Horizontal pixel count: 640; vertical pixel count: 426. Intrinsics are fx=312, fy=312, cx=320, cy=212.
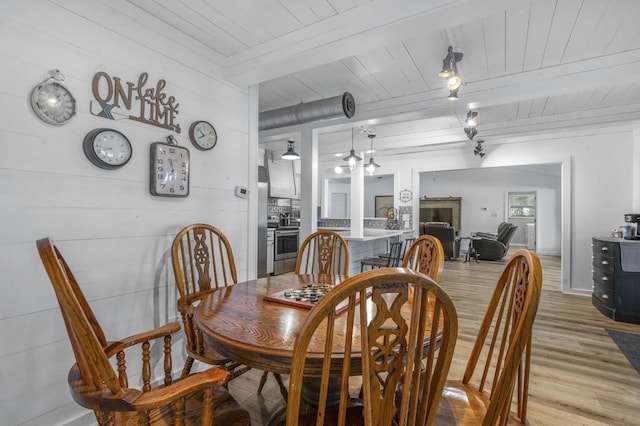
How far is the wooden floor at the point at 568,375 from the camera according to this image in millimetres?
1922

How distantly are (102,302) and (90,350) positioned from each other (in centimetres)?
113

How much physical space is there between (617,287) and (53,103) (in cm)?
531

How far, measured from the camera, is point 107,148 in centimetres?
179

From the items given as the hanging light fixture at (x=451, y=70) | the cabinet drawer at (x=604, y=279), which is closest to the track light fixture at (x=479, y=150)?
the cabinet drawer at (x=604, y=279)

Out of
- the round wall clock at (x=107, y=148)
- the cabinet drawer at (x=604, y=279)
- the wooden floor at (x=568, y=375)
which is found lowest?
the wooden floor at (x=568, y=375)

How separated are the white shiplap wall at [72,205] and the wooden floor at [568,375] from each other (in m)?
0.80

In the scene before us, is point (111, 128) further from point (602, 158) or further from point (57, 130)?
point (602, 158)

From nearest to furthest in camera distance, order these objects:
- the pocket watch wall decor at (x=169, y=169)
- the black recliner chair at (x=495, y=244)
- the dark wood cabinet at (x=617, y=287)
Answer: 1. the pocket watch wall decor at (x=169, y=169)
2. the dark wood cabinet at (x=617, y=287)
3. the black recliner chair at (x=495, y=244)

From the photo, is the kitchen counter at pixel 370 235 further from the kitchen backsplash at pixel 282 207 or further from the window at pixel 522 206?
the window at pixel 522 206

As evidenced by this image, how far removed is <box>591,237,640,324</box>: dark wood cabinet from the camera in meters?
3.48

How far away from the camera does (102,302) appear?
5.88 ft

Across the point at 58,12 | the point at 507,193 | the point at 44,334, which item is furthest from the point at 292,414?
the point at 507,193

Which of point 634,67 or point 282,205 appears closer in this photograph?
point 634,67

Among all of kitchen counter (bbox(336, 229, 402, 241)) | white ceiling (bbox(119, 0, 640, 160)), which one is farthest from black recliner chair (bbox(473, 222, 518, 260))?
white ceiling (bbox(119, 0, 640, 160))
